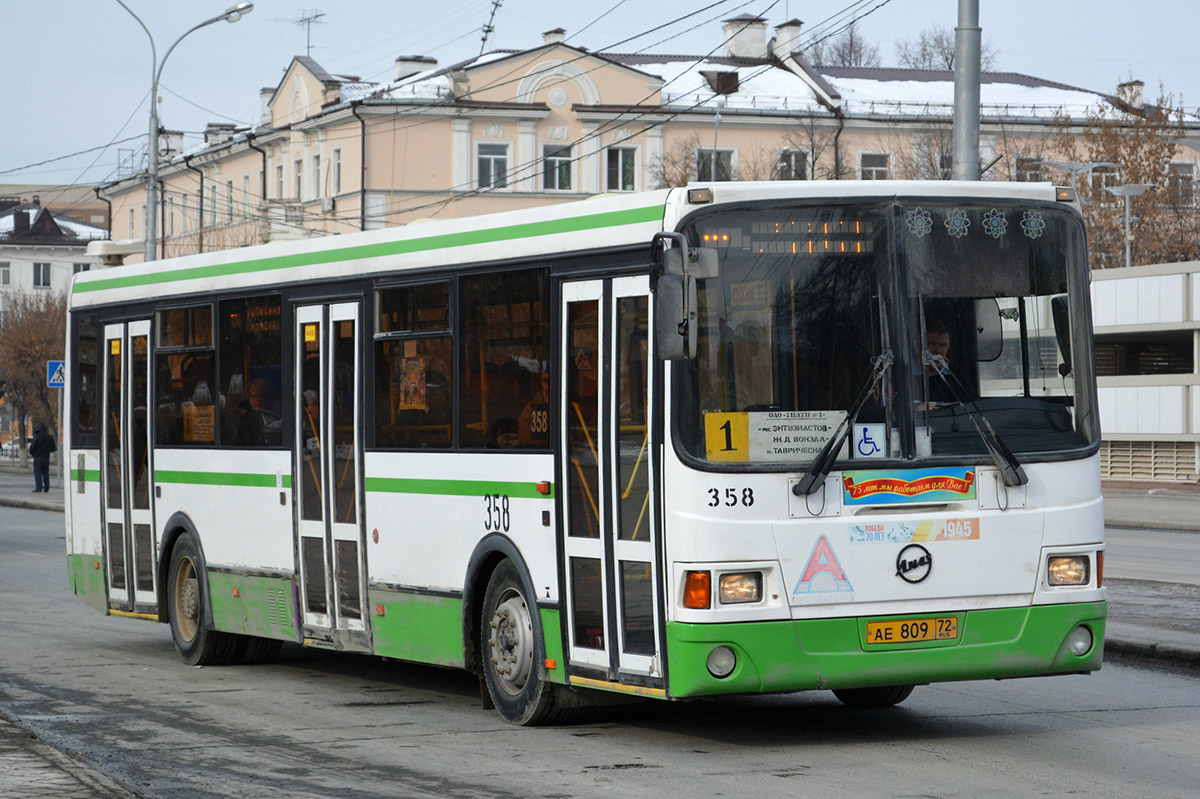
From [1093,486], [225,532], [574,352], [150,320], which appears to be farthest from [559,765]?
[150,320]

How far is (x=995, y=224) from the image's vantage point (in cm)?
926

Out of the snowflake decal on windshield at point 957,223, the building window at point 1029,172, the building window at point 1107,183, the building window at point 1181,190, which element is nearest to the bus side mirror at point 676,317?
the snowflake decal on windshield at point 957,223

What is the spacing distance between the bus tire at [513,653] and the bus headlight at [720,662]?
1.34 metres

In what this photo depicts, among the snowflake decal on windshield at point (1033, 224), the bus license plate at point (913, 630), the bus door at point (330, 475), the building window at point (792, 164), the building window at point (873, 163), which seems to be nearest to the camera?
the bus license plate at point (913, 630)

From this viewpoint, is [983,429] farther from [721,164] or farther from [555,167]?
[721,164]

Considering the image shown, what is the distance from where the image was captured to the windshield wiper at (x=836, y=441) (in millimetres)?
8695

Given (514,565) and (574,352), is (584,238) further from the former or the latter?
(514,565)

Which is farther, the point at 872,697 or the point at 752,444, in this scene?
the point at 872,697

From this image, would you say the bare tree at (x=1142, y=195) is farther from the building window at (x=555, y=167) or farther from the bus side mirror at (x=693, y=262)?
the bus side mirror at (x=693, y=262)

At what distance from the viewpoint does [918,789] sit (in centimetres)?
789

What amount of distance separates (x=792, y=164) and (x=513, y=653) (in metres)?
58.2

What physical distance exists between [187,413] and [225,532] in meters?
1.05

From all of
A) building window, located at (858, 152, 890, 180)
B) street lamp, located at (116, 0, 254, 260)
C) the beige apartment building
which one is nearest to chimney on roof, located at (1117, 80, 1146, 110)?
the beige apartment building

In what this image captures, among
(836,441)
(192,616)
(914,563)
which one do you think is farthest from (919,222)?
(192,616)
